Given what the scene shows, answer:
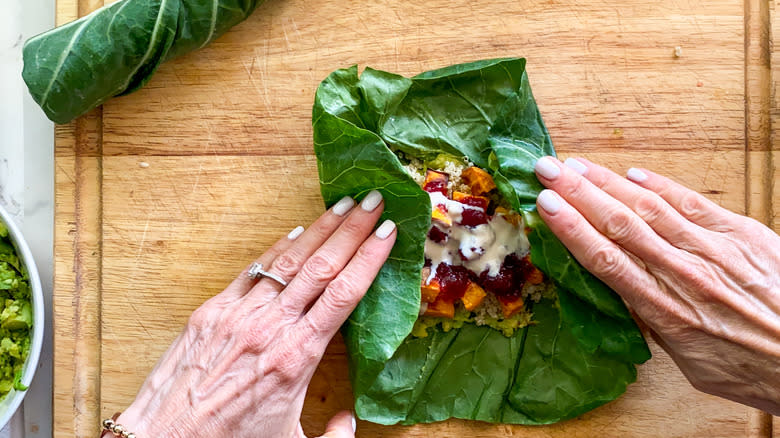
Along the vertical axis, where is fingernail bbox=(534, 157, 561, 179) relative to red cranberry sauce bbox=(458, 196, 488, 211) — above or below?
above

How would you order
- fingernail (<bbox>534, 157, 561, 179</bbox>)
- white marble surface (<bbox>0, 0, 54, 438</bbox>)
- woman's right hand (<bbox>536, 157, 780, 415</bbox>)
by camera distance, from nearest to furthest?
woman's right hand (<bbox>536, 157, 780, 415</bbox>) → fingernail (<bbox>534, 157, 561, 179</bbox>) → white marble surface (<bbox>0, 0, 54, 438</bbox>)

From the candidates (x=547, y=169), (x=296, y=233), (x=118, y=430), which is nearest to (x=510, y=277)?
(x=547, y=169)

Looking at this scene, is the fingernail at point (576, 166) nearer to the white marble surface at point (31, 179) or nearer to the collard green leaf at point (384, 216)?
the collard green leaf at point (384, 216)

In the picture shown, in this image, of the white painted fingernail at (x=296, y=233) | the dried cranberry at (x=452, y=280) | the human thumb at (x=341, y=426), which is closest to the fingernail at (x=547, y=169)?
the dried cranberry at (x=452, y=280)

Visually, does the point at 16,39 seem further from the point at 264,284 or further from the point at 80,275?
the point at 264,284

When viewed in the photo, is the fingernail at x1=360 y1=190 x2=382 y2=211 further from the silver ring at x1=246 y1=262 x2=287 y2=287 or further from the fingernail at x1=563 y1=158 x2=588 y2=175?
the fingernail at x1=563 y1=158 x2=588 y2=175

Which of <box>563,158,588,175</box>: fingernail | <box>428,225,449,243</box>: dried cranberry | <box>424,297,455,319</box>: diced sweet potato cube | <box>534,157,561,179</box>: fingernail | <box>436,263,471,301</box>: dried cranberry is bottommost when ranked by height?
<box>424,297,455,319</box>: diced sweet potato cube

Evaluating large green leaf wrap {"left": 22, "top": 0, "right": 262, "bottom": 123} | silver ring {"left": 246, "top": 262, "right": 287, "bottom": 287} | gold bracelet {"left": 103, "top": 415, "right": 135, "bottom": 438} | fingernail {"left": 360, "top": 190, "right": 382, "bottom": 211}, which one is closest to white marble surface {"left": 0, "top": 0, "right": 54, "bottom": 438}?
large green leaf wrap {"left": 22, "top": 0, "right": 262, "bottom": 123}
